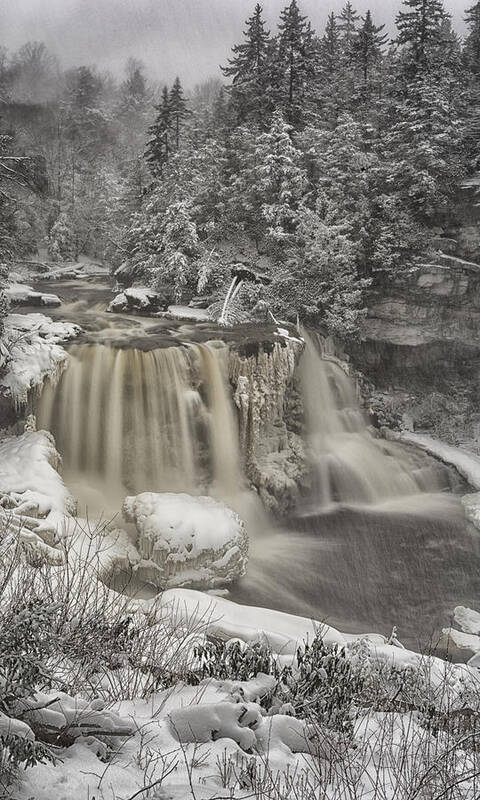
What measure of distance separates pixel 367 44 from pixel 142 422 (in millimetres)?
25901

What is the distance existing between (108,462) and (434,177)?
16.4 m

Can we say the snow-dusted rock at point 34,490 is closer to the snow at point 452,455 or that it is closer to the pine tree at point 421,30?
the snow at point 452,455

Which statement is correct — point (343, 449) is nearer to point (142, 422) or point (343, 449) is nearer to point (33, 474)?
point (142, 422)

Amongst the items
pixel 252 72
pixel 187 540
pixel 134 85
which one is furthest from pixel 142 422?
pixel 134 85

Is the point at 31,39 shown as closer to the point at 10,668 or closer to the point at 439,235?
the point at 439,235

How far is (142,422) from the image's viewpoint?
11883mm

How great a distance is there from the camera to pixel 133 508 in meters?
8.83

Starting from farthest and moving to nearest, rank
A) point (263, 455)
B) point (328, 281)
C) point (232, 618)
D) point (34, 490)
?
point (328, 281) → point (263, 455) → point (34, 490) → point (232, 618)

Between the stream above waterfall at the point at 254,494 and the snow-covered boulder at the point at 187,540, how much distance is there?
0.67 meters

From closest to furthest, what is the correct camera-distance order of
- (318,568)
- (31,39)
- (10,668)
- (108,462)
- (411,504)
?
(10,668) → (318,568) → (108,462) → (411,504) → (31,39)

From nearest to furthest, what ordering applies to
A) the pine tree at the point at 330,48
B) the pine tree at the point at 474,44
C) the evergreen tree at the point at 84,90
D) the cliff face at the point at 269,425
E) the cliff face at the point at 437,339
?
the cliff face at the point at 269,425, the cliff face at the point at 437,339, the pine tree at the point at 474,44, the pine tree at the point at 330,48, the evergreen tree at the point at 84,90

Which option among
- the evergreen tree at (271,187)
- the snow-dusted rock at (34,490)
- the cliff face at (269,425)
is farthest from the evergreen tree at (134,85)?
the snow-dusted rock at (34,490)

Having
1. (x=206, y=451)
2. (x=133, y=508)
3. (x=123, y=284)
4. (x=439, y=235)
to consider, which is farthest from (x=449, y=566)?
(x=123, y=284)

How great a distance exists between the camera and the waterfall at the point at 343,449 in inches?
545
